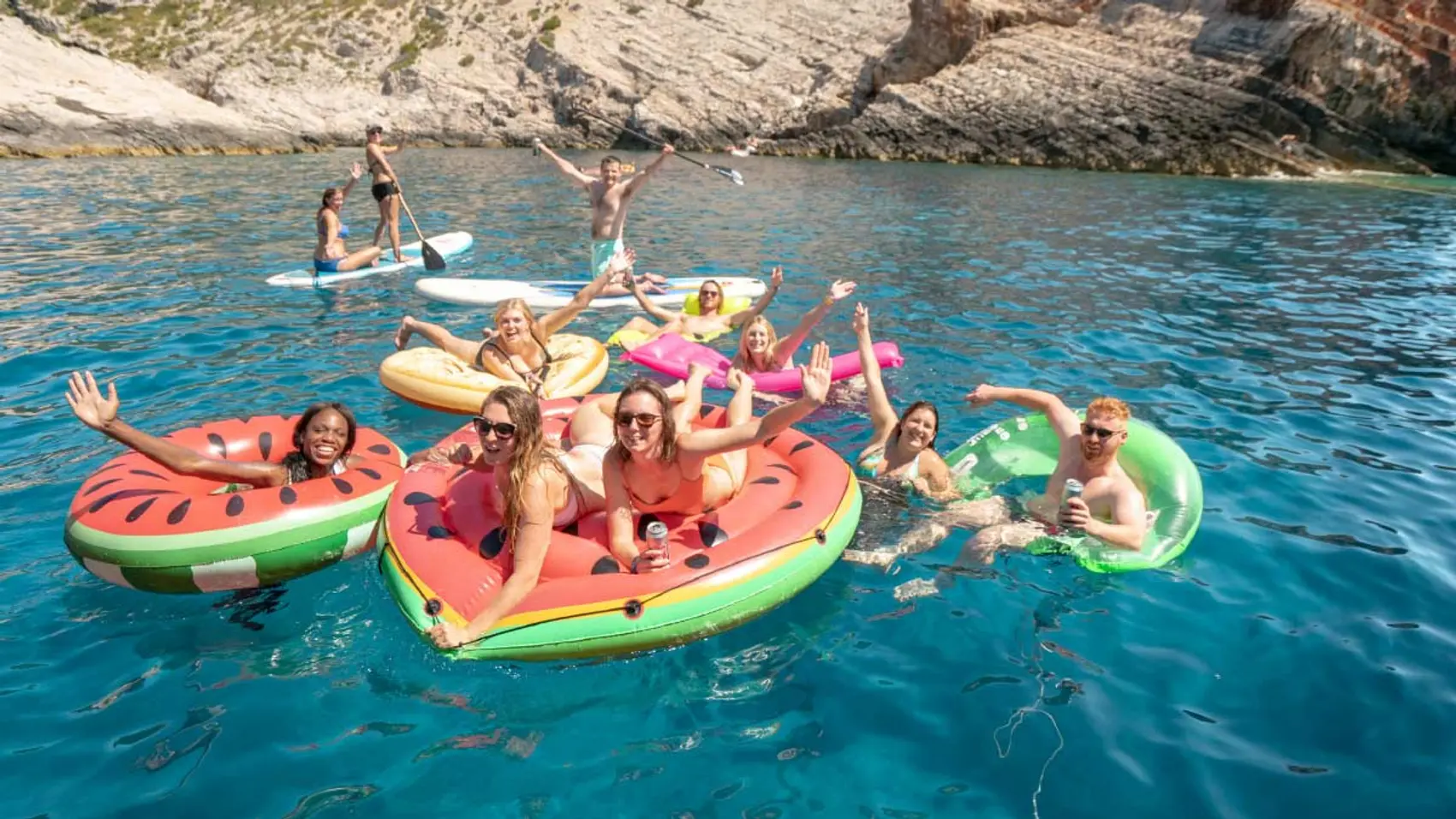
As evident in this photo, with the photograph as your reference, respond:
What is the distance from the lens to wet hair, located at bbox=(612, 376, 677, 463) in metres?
3.92

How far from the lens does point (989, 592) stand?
4.48 m

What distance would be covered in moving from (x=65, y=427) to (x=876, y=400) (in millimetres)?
5934

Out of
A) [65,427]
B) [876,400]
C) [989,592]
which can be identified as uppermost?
[876,400]

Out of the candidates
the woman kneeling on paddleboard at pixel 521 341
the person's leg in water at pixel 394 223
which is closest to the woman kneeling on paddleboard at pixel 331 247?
the person's leg in water at pixel 394 223

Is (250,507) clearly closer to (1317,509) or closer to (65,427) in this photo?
(65,427)

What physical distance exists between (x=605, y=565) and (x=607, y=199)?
711 centimetres

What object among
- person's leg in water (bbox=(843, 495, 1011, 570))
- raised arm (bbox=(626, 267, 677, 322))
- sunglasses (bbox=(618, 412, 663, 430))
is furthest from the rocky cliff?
sunglasses (bbox=(618, 412, 663, 430))

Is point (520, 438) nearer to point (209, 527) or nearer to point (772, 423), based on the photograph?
point (772, 423)

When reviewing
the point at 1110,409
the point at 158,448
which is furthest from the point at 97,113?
the point at 1110,409

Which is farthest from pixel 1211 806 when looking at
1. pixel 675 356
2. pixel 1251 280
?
pixel 1251 280

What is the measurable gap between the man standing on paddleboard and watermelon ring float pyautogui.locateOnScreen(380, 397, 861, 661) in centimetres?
617

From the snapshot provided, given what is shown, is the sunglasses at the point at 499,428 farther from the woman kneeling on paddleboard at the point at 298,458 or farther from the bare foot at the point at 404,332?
the bare foot at the point at 404,332

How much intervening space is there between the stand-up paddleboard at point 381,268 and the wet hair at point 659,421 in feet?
27.5

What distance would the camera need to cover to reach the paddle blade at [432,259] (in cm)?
1170
